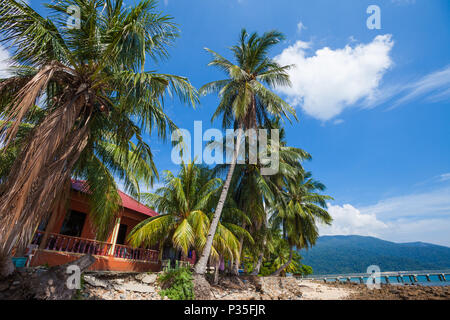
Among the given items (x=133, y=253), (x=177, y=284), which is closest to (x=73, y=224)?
(x=133, y=253)

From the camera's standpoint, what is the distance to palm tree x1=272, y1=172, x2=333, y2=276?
696 inches

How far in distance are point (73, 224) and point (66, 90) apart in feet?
27.4

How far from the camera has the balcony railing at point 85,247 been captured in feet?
25.1

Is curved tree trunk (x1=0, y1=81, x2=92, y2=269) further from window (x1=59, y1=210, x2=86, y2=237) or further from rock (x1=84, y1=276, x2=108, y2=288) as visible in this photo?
window (x1=59, y1=210, x2=86, y2=237)

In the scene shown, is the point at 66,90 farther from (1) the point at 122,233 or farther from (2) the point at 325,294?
(2) the point at 325,294

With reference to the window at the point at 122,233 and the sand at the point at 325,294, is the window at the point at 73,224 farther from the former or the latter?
the sand at the point at 325,294

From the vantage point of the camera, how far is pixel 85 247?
858cm

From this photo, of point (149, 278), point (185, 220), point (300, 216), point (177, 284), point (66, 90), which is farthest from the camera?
point (300, 216)

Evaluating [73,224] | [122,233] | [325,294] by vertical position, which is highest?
[73,224]

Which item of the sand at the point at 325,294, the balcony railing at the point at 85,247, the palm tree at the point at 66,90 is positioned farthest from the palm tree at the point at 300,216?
the palm tree at the point at 66,90

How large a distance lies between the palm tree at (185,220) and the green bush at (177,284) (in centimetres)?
88

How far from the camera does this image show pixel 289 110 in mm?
10281
